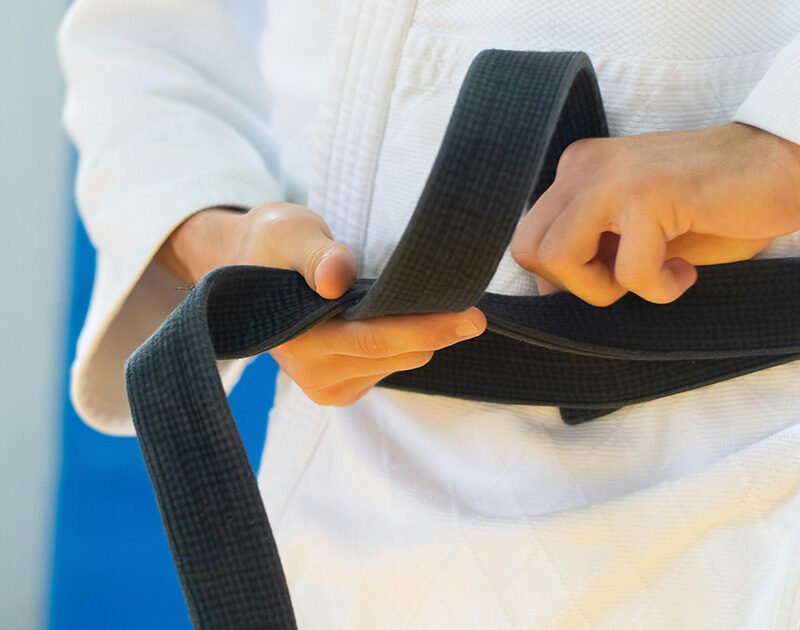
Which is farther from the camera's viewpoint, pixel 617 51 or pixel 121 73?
pixel 121 73

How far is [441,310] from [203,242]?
0.20m

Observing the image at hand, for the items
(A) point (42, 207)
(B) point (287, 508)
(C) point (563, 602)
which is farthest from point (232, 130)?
(A) point (42, 207)

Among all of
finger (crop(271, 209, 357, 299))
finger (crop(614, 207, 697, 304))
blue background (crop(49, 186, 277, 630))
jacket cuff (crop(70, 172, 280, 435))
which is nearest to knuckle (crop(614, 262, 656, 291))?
finger (crop(614, 207, 697, 304))

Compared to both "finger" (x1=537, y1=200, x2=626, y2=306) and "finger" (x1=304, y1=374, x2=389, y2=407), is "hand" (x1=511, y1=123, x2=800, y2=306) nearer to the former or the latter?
"finger" (x1=537, y1=200, x2=626, y2=306)

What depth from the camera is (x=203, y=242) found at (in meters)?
0.41

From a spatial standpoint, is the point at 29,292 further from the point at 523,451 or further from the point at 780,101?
the point at 780,101

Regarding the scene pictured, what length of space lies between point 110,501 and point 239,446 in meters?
0.89

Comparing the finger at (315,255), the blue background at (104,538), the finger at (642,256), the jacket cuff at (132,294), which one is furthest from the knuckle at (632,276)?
the blue background at (104,538)

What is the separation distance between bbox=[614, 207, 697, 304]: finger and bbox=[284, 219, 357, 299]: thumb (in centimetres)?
11

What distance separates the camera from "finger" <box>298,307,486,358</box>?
0.89 ft

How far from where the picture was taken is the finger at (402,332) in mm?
271

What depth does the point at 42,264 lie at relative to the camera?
3.41 ft

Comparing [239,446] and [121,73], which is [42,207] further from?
[239,446]

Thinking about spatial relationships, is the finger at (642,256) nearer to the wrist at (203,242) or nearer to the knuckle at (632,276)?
the knuckle at (632,276)
